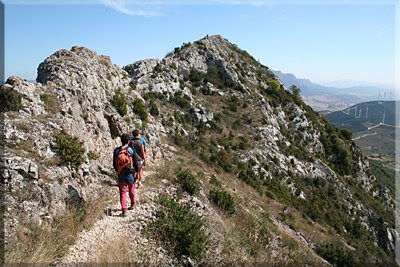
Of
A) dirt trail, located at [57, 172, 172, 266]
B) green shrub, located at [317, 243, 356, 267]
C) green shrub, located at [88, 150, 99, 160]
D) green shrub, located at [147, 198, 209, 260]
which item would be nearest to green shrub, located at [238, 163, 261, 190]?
green shrub, located at [317, 243, 356, 267]

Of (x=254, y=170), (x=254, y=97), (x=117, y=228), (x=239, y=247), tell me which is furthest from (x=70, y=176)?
(x=254, y=97)

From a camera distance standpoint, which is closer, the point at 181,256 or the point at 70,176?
the point at 181,256

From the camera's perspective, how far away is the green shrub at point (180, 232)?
697 cm

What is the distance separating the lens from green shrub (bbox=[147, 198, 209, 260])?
22.9ft

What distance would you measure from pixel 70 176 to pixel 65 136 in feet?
5.16

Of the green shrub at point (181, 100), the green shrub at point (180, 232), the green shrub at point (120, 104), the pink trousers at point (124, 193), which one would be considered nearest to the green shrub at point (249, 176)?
the green shrub at point (181, 100)

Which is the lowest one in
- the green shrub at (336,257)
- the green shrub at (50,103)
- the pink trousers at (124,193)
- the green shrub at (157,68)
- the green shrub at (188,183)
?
the green shrub at (336,257)

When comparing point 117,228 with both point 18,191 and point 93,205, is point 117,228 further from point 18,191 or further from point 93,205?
point 18,191

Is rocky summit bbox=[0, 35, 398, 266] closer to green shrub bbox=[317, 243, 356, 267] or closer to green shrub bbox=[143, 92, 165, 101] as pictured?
green shrub bbox=[317, 243, 356, 267]

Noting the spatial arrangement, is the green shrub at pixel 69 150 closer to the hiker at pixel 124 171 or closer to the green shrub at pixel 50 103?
the hiker at pixel 124 171

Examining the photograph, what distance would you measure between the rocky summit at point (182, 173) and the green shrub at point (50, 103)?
0.06 metres

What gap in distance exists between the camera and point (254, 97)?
43.4 m

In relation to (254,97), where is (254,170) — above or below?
below

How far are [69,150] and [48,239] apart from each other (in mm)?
4008
